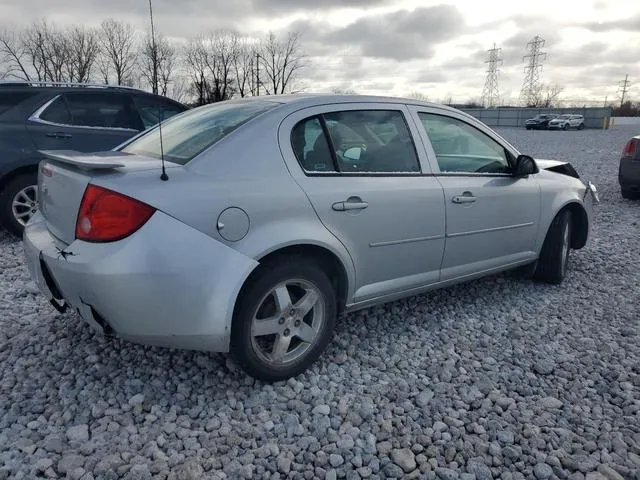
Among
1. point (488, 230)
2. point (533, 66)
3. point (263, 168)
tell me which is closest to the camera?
point (263, 168)

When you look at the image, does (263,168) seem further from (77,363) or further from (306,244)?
(77,363)

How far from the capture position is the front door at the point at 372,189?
2.84m

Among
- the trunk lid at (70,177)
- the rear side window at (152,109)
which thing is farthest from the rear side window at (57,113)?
the trunk lid at (70,177)

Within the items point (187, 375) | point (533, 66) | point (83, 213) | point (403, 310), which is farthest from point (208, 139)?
point (533, 66)

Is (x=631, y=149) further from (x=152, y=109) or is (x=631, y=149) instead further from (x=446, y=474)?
(x=446, y=474)

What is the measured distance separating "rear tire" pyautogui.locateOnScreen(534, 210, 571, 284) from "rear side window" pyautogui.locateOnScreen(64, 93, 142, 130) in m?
4.79

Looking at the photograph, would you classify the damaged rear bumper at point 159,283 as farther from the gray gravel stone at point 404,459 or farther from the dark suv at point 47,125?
the dark suv at point 47,125

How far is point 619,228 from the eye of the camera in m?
6.84

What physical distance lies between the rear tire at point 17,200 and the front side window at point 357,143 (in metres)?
3.99

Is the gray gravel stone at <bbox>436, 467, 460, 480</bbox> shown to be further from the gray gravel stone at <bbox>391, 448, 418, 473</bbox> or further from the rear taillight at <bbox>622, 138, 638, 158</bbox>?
the rear taillight at <bbox>622, 138, 638, 158</bbox>

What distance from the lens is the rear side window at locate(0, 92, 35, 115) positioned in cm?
544

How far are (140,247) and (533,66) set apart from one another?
8306 cm

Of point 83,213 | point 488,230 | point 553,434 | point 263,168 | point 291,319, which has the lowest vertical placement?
point 553,434

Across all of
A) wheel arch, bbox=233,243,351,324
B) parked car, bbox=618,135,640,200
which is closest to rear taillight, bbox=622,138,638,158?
parked car, bbox=618,135,640,200
